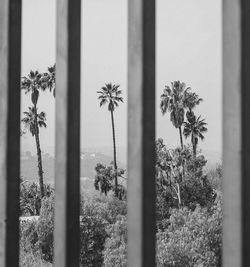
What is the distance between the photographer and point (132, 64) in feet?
4.30

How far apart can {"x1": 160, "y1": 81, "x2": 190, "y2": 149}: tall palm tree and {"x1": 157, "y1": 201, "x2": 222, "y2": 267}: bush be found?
15.1 m

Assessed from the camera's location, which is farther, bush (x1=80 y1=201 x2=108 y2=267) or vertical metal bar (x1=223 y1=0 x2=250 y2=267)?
bush (x1=80 y1=201 x2=108 y2=267)

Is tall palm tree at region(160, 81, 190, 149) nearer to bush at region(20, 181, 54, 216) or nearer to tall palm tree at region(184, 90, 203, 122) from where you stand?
tall palm tree at region(184, 90, 203, 122)

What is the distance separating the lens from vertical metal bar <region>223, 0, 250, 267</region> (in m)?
1.16

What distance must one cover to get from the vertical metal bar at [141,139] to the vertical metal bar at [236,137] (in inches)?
6.9

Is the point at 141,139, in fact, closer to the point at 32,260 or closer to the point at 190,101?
the point at 32,260

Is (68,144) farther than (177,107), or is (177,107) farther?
(177,107)

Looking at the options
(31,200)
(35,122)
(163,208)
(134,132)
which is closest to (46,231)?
(163,208)

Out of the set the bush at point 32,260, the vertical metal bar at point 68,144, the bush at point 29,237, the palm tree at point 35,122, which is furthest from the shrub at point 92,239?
the vertical metal bar at point 68,144

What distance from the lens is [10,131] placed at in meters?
1.58

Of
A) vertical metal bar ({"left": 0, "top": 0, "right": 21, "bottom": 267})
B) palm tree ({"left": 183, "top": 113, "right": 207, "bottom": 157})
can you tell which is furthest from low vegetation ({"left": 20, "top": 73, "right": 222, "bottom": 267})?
vertical metal bar ({"left": 0, "top": 0, "right": 21, "bottom": 267})

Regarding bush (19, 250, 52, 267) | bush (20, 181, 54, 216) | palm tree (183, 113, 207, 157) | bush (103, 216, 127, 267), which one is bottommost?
bush (19, 250, 52, 267)

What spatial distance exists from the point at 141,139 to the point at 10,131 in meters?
0.45

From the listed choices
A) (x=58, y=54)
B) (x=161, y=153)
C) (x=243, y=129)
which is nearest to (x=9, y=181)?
(x=58, y=54)
